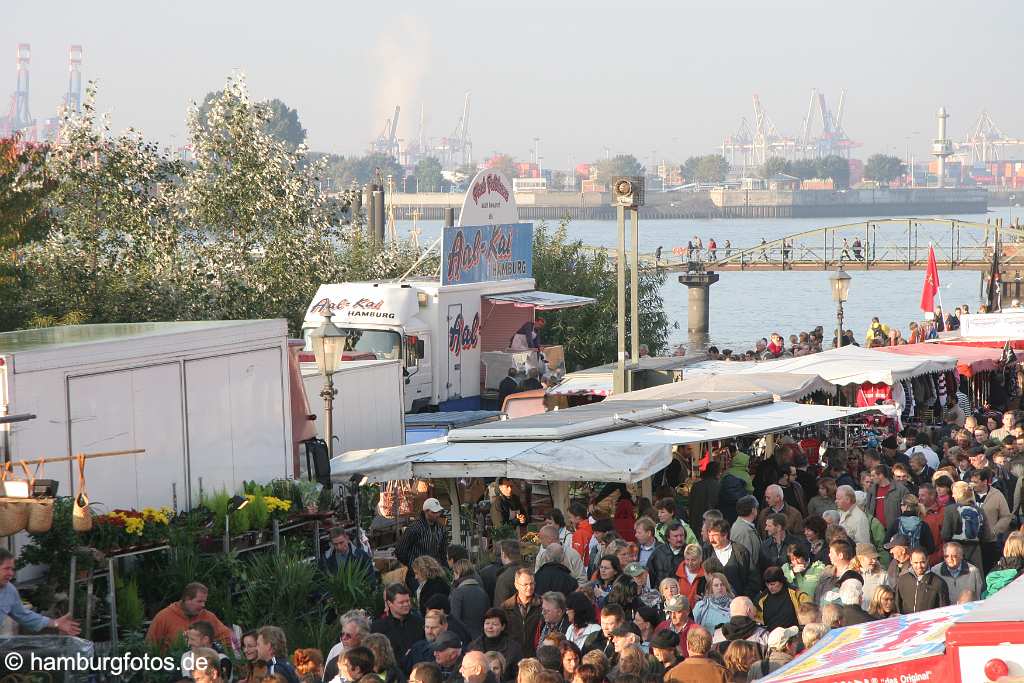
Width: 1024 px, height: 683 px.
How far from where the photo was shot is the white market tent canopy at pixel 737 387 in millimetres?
18344

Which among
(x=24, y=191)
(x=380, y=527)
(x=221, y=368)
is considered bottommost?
(x=380, y=527)

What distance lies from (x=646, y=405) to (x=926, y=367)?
6.71m

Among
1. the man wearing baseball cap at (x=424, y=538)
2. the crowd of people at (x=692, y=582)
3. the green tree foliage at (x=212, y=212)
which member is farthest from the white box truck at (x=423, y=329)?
the man wearing baseball cap at (x=424, y=538)

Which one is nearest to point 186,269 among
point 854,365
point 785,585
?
point 854,365

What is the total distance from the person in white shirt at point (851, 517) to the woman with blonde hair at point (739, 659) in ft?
14.2

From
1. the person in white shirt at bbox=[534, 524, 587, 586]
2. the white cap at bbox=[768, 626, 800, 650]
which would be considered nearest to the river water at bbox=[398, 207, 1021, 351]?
the person in white shirt at bbox=[534, 524, 587, 586]

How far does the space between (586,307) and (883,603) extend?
91.4 feet

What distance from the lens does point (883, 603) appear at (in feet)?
30.1

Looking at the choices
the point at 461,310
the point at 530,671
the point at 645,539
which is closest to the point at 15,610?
the point at 530,671

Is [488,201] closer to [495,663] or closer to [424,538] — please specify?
[424,538]

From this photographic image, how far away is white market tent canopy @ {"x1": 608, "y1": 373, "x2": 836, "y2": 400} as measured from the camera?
18.3 meters

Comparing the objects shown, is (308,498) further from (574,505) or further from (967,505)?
(967,505)

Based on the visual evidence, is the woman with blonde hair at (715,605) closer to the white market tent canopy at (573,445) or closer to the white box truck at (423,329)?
the white market tent canopy at (573,445)

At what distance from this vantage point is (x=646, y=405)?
16938mm
